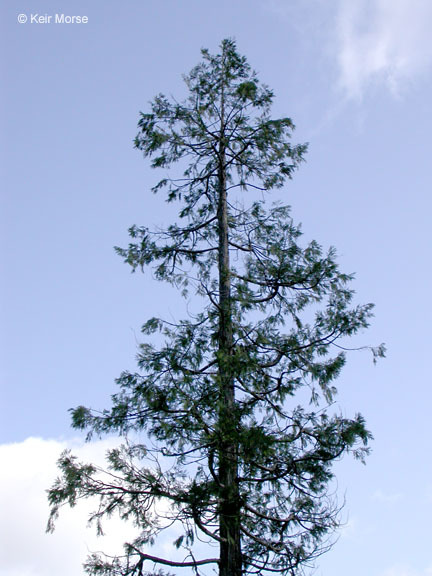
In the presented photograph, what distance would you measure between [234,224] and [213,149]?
5.33 ft

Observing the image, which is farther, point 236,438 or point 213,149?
point 213,149

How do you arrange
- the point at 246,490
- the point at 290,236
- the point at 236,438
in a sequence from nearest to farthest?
1. the point at 236,438
2. the point at 246,490
3. the point at 290,236

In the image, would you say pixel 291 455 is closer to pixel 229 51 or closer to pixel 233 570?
pixel 233 570

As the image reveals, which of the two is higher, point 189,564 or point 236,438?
point 236,438

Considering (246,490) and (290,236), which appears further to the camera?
(290,236)

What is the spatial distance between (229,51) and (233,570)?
9849 millimetres

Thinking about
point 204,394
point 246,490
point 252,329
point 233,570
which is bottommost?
point 233,570

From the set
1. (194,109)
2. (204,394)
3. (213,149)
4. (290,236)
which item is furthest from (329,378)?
(194,109)

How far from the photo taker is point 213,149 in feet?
39.6

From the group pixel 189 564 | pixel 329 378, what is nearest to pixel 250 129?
pixel 329 378

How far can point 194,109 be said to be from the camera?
39.6 ft

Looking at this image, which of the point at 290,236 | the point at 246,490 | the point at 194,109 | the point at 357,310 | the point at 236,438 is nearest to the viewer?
the point at 236,438

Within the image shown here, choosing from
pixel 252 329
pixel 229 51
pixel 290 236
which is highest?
pixel 229 51

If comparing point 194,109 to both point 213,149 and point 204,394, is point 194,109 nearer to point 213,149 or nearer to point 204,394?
point 213,149
